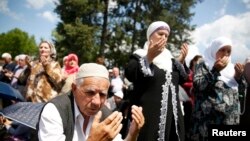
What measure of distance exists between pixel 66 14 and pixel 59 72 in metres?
23.7

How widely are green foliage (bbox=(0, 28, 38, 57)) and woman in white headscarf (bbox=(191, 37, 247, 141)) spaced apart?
249 feet

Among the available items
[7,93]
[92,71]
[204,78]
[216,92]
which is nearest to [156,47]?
[204,78]

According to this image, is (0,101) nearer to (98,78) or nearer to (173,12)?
(98,78)

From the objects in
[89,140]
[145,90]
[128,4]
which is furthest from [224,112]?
[128,4]

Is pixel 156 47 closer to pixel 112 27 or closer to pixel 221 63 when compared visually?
pixel 221 63

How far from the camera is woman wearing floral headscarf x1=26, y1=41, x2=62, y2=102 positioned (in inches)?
201

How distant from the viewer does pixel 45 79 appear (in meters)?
5.17

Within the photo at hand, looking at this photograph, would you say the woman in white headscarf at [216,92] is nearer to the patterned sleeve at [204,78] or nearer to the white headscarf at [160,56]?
the patterned sleeve at [204,78]

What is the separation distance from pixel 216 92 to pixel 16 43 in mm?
81609

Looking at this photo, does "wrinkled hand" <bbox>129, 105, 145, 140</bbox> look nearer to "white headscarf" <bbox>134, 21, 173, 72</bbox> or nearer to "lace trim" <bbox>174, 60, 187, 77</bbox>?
"white headscarf" <bbox>134, 21, 173, 72</bbox>

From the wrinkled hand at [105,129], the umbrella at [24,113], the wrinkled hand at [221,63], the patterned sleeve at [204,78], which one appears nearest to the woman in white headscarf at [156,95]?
the patterned sleeve at [204,78]

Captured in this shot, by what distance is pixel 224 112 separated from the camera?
422cm

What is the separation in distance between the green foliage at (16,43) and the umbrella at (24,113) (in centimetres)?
7569

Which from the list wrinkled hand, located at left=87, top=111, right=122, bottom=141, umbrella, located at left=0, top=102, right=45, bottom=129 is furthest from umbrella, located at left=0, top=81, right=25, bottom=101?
wrinkled hand, located at left=87, top=111, right=122, bottom=141
